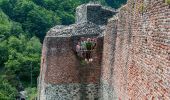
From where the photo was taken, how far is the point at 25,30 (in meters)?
68.3

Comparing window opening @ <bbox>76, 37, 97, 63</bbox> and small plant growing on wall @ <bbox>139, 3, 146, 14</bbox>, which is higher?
small plant growing on wall @ <bbox>139, 3, 146, 14</bbox>

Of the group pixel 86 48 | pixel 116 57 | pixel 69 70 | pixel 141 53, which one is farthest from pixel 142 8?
pixel 69 70

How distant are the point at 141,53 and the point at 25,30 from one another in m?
60.1

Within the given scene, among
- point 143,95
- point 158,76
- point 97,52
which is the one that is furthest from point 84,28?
point 158,76

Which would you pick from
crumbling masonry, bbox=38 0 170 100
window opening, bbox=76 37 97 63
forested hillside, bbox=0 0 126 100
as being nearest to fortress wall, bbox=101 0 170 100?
crumbling masonry, bbox=38 0 170 100

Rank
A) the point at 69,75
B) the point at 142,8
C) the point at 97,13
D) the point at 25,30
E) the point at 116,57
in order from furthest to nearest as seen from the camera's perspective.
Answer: the point at 25,30 < the point at 97,13 < the point at 69,75 < the point at 116,57 < the point at 142,8

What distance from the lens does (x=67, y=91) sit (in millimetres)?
15992

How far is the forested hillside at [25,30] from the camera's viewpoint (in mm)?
54812

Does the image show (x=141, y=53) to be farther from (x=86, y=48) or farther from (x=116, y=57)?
(x=86, y=48)

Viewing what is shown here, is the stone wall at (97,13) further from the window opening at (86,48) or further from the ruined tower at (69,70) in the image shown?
the window opening at (86,48)

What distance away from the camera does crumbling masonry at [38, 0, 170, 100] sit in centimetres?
780

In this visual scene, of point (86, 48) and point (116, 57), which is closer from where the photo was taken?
point (116, 57)

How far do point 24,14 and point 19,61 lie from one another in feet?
50.5

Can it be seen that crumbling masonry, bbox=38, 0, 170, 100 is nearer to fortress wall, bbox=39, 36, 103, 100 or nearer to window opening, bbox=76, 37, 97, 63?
fortress wall, bbox=39, 36, 103, 100
